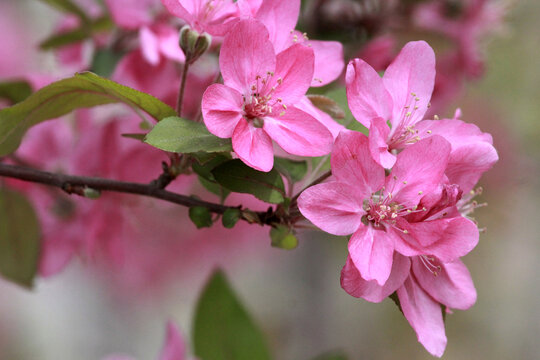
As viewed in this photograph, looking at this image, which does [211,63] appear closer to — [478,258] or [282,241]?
[282,241]

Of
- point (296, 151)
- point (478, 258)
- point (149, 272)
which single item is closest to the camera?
point (296, 151)

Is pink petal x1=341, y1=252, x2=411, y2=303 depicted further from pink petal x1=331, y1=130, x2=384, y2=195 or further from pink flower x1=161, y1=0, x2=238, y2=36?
pink flower x1=161, y1=0, x2=238, y2=36

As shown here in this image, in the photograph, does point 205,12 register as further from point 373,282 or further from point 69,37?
point 69,37

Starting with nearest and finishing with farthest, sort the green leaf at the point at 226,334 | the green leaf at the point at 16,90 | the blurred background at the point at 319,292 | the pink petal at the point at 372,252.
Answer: the pink petal at the point at 372,252 → the green leaf at the point at 16,90 → the green leaf at the point at 226,334 → the blurred background at the point at 319,292

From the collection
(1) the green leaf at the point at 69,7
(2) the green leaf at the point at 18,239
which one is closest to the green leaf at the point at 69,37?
(1) the green leaf at the point at 69,7

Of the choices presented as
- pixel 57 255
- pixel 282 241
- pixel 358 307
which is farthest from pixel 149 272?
pixel 282 241

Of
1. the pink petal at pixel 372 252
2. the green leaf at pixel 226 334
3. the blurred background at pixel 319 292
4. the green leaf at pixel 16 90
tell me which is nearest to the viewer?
the pink petal at pixel 372 252

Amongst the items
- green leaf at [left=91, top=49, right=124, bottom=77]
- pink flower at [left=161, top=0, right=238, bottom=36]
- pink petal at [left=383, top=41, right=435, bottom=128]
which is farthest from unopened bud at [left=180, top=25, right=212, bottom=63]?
green leaf at [left=91, top=49, right=124, bottom=77]

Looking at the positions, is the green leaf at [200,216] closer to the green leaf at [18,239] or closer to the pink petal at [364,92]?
the pink petal at [364,92]
